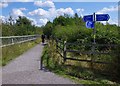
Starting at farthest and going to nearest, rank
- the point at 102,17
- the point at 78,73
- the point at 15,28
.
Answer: the point at 15,28
the point at 102,17
the point at 78,73

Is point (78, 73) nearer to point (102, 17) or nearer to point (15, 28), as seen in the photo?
point (102, 17)

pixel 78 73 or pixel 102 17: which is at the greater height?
pixel 102 17

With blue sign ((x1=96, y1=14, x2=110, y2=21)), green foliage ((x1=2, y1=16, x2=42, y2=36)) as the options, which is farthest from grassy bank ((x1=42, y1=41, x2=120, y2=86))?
green foliage ((x1=2, y1=16, x2=42, y2=36))

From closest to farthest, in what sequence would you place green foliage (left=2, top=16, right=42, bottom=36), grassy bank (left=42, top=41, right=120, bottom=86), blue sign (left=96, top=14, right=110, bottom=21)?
grassy bank (left=42, top=41, right=120, bottom=86)
blue sign (left=96, top=14, right=110, bottom=21)
green foliage (left=2, top=16, right=42, bottom=36)

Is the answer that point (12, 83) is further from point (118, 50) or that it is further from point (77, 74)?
point (118, 50)

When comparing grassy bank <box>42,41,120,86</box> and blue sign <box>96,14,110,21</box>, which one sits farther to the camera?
blue sign <box>96,14,110,21</box>

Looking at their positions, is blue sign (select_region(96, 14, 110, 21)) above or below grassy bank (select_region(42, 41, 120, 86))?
above

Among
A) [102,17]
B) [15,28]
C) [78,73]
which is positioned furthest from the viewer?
[15,28]

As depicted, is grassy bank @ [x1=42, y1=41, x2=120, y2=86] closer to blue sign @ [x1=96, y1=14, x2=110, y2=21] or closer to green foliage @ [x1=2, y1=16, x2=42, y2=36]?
blue sign @ [x1=96, y1=14, x2=110, y2=21]

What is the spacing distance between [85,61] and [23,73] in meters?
3.05

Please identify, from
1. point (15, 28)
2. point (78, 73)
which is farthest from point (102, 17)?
point (15, 28)

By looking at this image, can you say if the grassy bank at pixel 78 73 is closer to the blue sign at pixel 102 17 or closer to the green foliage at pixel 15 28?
the blue sign at pixel 102 17

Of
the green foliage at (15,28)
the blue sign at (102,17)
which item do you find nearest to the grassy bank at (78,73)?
the blue sign at (102,17)

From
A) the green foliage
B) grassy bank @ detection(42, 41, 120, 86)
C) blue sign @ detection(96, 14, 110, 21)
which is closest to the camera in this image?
grassy bank @ detection(42, 41, 120, 86)
